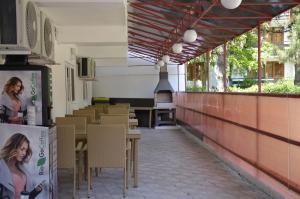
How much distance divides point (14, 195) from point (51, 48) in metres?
2.04

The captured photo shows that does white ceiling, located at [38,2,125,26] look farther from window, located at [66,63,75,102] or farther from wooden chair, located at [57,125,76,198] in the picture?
Result: window, located at [66,63,75,102]

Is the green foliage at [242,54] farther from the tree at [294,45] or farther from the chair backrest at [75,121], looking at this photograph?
the chair backrest at [75,121]

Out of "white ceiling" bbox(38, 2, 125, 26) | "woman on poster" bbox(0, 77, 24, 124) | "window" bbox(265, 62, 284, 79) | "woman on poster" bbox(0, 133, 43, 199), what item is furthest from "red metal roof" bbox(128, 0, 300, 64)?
"window" bbox(265, 62, 284, 79)

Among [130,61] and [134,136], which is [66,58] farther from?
[130,61]

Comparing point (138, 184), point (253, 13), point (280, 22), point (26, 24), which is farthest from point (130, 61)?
point (26, 24)

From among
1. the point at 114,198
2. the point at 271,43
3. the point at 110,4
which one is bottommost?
the point at 114,198

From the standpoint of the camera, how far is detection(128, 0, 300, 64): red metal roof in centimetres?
723

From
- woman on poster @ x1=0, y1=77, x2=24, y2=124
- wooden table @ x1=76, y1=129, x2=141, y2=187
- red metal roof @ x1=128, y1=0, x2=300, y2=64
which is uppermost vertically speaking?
red metal roof @ x1=128, y1=0, x2=300, y2=64

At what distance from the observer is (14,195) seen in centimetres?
423

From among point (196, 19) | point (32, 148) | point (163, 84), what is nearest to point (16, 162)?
point (32, 148)

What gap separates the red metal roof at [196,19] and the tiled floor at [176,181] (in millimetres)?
2637

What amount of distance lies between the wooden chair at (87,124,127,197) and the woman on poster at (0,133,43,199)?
1.29 metres

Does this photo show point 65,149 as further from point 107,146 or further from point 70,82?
point 70,82

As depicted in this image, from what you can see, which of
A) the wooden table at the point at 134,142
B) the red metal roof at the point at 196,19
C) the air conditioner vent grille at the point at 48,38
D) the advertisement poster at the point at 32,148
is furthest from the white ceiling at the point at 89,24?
the advertisement poster at the point at 32,148
